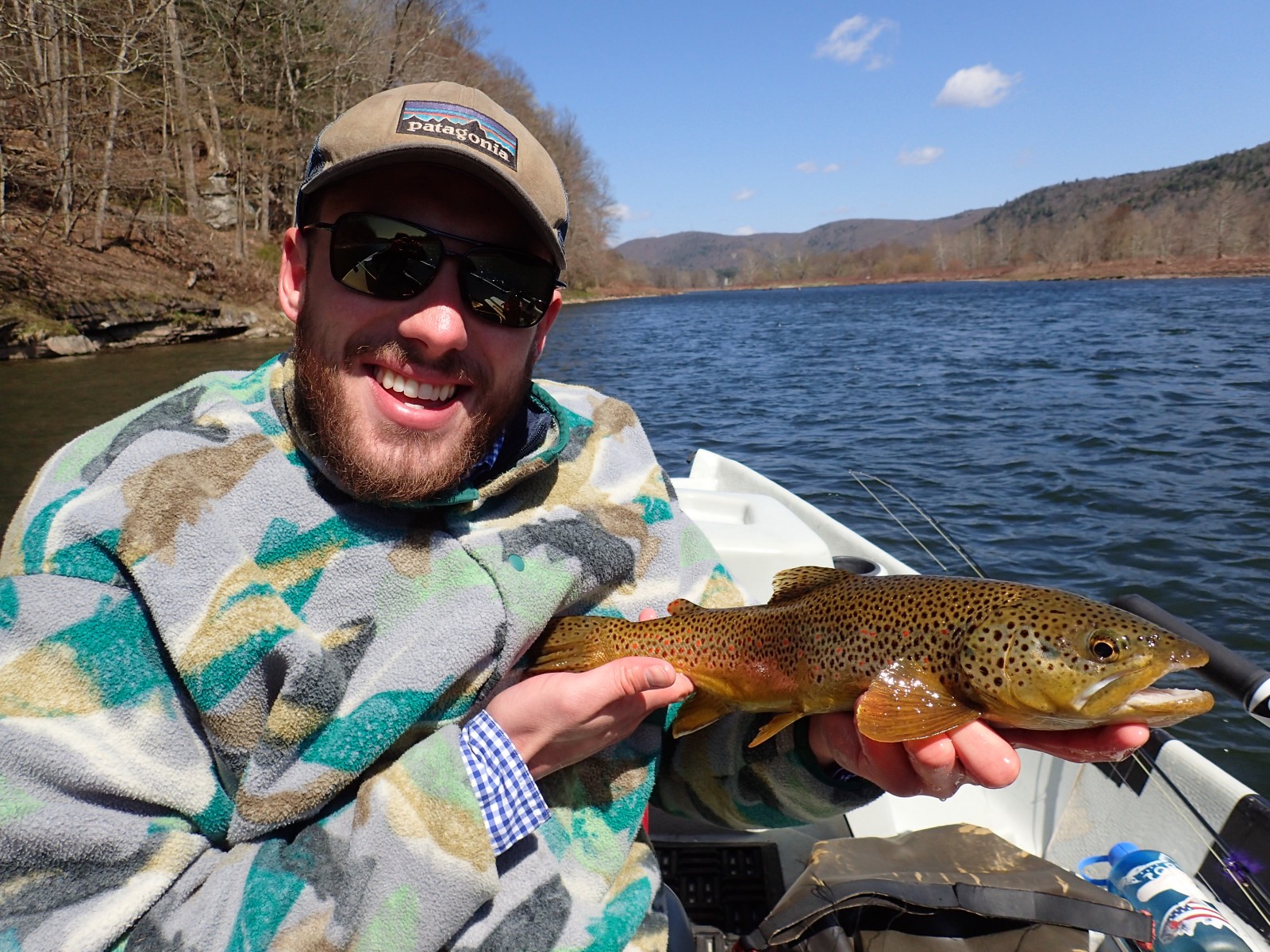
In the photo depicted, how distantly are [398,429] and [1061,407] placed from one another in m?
19.2

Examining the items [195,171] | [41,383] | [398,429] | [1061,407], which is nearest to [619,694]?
[398,429]

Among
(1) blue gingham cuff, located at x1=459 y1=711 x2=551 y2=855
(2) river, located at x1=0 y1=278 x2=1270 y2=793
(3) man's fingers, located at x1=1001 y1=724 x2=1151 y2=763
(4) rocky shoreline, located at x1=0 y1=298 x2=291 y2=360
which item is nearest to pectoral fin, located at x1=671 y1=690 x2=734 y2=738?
(1) blue gingham cuff, located at x1=459 y1=711 x2=551 y2=855

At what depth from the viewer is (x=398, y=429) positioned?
80.1 inches

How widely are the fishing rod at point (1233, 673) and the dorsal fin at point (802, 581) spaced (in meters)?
1.04

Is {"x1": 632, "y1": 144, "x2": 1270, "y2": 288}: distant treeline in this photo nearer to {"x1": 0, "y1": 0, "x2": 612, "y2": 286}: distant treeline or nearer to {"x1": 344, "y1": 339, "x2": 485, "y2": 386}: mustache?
{"x1": 0, "y1": 0, "x2": 612, "y2": 286}: distant treeline

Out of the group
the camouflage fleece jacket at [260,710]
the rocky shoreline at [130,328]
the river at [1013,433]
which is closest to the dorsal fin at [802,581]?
the camouflage fleece jacket at [260,710]

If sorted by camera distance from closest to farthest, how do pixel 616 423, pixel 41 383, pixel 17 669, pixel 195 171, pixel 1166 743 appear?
pixel 17 669, pixel 616 423, pixel 1166 743, pixel 41 383, pixel 195 171

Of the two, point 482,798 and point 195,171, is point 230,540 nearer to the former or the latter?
point 482,798

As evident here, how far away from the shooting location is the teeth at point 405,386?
2.05 metres

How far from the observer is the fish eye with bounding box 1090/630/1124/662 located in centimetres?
205

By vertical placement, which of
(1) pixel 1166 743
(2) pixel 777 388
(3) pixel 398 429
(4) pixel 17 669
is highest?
(3) pixel 398 429

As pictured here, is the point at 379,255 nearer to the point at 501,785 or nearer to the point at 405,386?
the point at 405,386

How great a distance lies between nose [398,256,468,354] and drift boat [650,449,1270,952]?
1.88 meters

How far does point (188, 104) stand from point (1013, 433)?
37568 mm
